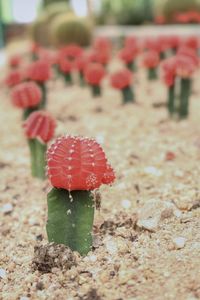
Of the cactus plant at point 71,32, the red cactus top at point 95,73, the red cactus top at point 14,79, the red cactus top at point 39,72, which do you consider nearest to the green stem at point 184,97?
the red cactus top at point 95,73

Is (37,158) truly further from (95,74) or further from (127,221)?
(95,74)

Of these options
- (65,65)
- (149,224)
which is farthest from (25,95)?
(65,65)

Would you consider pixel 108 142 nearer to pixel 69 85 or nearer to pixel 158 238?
pixel 158 238

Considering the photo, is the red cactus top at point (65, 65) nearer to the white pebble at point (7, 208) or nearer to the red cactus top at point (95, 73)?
the red cactus top at point (95, 73)

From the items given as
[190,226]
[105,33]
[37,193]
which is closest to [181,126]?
[37,193]

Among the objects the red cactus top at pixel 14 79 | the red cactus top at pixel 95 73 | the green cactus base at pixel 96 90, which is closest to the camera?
the red cactus top at pixel 95 73

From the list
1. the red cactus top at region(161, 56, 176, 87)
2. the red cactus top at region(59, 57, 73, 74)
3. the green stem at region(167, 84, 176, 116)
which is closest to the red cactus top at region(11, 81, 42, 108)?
the red cactus top at region(161, 56, 176, 87)

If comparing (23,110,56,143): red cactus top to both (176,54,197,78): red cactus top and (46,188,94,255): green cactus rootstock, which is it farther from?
(176,54,197,78): red cactus top
